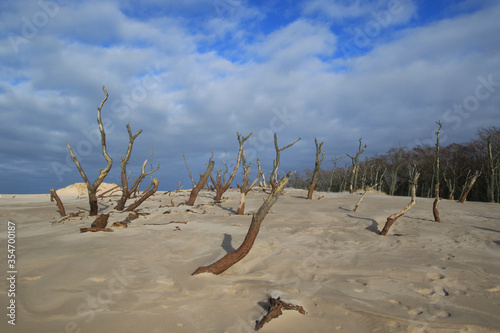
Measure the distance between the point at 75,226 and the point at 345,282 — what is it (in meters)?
5.48

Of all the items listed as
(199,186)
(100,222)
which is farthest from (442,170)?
(100,222)

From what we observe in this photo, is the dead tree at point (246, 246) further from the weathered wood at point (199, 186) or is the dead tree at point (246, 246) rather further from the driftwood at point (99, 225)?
the weathered wood at point (199, 186)

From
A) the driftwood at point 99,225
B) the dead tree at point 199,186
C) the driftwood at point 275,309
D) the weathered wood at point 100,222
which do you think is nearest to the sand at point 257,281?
the driftwood at point 275,309

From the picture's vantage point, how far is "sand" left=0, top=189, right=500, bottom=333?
2.41m

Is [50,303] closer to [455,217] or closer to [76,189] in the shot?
[455,217]

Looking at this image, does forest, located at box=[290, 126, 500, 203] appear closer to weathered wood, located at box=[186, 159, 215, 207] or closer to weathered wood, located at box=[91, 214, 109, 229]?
weathered wood, located at box=[186, 159, 215, 207]

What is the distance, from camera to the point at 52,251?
382 cm

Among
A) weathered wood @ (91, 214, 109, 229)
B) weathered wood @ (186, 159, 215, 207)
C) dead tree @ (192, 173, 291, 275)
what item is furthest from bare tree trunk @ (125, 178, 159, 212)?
dead tree @ (192, 173, 291, 275)

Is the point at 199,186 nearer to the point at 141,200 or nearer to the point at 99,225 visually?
the point at 141,200

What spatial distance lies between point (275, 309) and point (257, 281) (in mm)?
965

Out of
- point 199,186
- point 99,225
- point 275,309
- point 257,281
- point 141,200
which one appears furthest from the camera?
point 199,186

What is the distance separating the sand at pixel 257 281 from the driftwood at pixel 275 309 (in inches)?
1.9

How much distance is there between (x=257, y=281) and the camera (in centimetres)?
344

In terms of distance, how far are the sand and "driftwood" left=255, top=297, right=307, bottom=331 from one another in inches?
1.9
